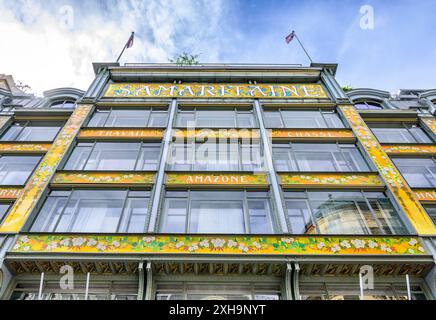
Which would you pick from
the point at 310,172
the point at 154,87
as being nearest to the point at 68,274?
the point at 310,172

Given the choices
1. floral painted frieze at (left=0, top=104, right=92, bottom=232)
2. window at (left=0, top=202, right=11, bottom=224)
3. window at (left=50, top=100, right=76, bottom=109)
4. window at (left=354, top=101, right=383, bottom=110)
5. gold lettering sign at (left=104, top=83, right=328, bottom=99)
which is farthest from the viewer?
window at (left=354, top=101, right=383, bottom=110)

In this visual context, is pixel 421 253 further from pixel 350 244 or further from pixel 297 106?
pixel 297 106

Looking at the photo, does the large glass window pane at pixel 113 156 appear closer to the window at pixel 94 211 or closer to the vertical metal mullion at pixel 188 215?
the window at pixel 94 211

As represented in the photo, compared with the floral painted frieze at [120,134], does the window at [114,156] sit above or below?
below

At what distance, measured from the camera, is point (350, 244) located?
10.5m

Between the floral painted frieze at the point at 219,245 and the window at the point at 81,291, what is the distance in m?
1.03

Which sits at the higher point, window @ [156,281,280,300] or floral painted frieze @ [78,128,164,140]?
floral painted frieze @ [78,128,164,140]

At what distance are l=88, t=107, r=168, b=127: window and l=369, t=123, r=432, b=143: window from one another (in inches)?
469

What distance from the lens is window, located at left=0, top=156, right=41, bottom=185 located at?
14344 mm

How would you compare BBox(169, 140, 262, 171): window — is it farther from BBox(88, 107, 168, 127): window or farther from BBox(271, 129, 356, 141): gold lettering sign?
BBox(88, 107, 168, 127): window

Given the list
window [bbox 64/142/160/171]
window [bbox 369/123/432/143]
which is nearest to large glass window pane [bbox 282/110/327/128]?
window [bbox 369/123/432/143]

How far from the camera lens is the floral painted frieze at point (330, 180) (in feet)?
43.0

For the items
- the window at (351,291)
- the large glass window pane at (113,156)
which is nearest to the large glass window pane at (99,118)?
the large glass window pane at (113,156)

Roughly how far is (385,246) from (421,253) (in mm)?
1120
